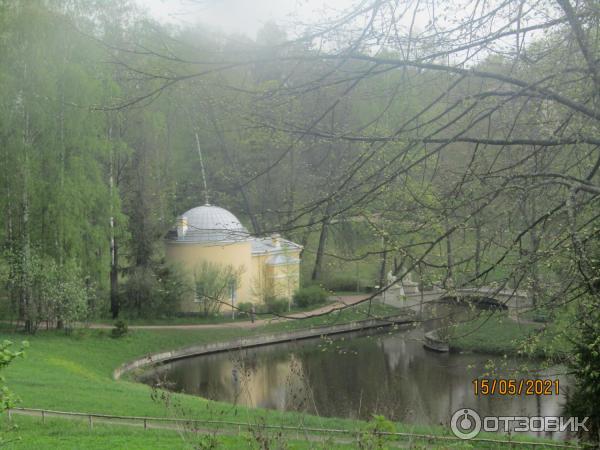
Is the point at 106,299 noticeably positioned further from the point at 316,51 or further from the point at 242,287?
the point at 316,51

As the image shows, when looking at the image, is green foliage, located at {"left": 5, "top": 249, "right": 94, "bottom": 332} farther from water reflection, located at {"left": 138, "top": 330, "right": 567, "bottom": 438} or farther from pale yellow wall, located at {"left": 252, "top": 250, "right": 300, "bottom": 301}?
pale yellow wall, located at {"left": 252, "top": 250, "right": 300, "bottom": 301}

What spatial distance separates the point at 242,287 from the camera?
23094mm

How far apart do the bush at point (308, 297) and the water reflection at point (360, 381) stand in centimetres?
323

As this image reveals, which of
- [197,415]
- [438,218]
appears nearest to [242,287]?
[197,415]

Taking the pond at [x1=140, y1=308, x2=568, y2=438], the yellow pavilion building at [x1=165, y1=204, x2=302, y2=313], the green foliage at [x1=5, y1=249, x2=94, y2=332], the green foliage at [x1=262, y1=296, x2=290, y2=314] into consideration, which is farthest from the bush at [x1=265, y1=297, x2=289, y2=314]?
the green foliage at [x1=5, y1=249, x2=94, y2=332]

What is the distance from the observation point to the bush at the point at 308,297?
2319 centimetres

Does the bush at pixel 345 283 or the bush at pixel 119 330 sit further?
the bush at pixel 345 283

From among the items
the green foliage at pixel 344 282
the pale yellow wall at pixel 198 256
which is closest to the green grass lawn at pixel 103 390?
the pale yellow wall at pixel 198 256

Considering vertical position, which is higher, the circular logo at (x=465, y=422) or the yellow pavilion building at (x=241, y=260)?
the yellow pavilion building at (x=241, y=260)

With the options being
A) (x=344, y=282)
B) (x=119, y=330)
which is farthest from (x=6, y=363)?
(x=344, y=282)

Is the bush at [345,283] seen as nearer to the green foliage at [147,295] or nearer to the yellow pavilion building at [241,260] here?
the yellow pavilion building at [241,260]

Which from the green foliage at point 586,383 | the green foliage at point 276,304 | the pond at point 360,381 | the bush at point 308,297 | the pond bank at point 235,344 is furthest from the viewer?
the bush at point 308,297

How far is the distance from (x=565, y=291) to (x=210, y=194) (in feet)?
73.6

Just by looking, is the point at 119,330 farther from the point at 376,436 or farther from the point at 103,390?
the point at 376,436
